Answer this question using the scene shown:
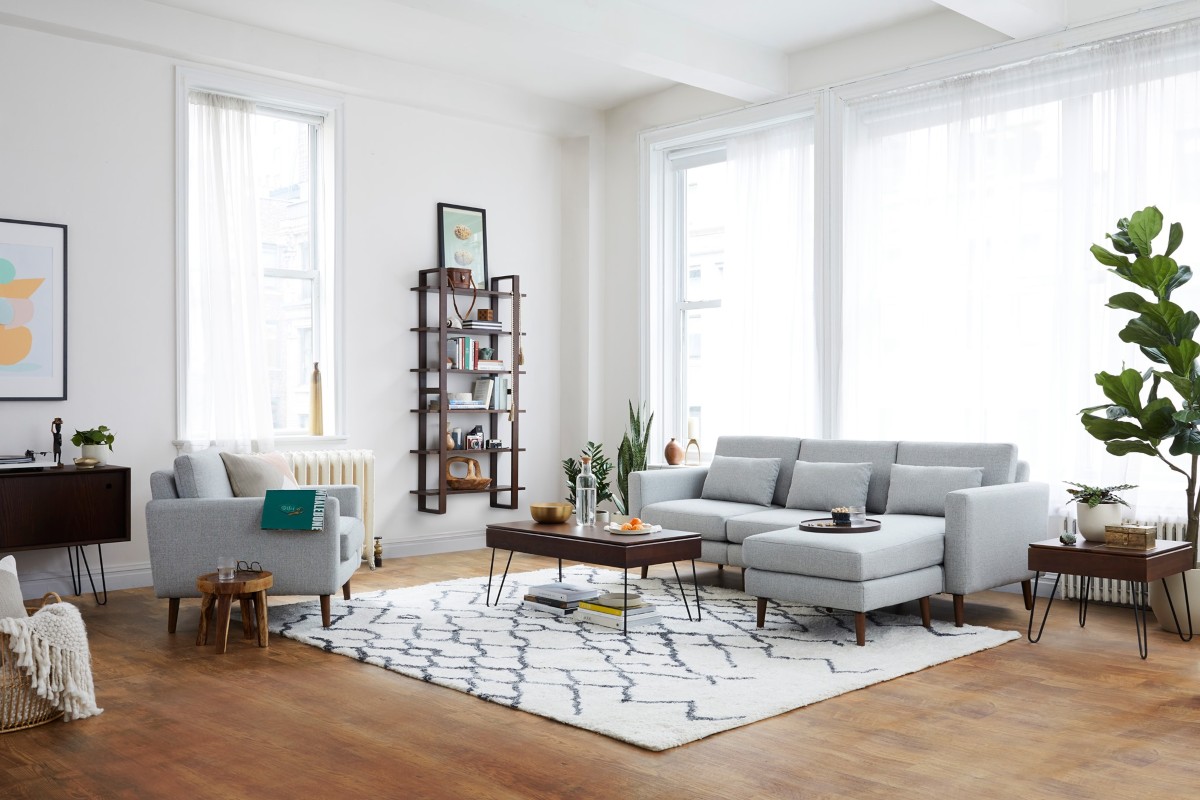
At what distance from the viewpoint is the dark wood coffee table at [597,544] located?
462 cm

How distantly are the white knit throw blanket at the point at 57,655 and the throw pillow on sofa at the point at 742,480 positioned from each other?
11.7ft

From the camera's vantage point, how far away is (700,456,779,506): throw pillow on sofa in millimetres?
6016

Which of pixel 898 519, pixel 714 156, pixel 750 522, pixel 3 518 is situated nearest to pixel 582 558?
pixel 750 522

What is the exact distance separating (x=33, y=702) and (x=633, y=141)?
19.2 feet

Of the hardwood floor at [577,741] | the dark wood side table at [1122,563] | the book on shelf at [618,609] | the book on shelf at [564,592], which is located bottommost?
the hardwood floor at [577,741]

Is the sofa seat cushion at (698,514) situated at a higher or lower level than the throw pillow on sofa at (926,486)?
lower

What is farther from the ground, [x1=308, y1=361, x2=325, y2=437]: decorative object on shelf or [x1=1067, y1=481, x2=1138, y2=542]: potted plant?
[x1=308, y1=361, x2=325, y2=437]: decorative object on shelf

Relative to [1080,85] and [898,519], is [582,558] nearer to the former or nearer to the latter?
[898,519]

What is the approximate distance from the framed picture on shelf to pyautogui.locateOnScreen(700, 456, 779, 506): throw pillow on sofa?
7.96ft

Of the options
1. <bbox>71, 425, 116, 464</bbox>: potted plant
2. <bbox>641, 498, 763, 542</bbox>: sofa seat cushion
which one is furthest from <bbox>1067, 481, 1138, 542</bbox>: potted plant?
<bbox>71, 425, 116, 464</bbox>: potted plant

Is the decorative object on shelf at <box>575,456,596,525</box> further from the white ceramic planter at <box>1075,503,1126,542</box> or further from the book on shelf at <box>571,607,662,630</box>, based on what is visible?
the white ceramic planter at <box>1075,503,1126,542</box>

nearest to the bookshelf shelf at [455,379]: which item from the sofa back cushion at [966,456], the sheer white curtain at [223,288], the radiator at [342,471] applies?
the radiator at [342,471]

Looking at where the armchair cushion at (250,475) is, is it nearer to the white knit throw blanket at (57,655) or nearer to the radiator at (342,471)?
the radiator at (342,471)

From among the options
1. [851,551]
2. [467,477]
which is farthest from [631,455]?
[851,551]
